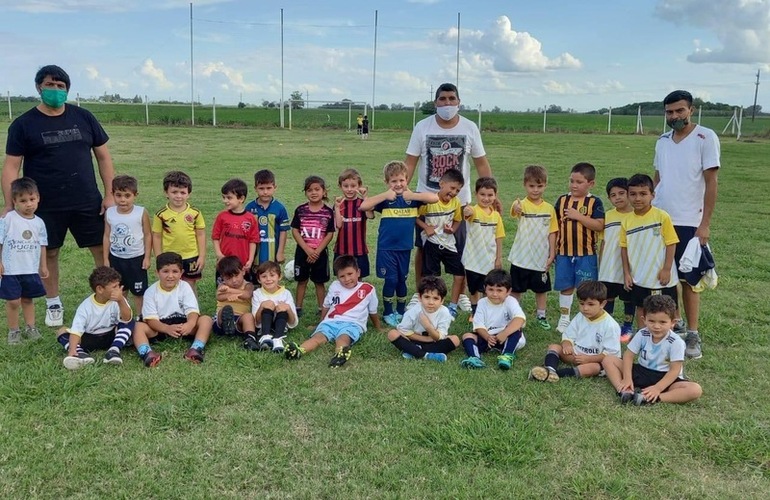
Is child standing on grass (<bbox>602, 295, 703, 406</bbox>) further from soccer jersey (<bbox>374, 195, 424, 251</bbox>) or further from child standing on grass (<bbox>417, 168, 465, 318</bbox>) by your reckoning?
soccer jersey (<bbox>374, 195, 424, 251</bbox>)

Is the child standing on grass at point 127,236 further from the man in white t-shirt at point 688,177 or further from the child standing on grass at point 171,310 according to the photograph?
the man in white t-shirt at point 688,177

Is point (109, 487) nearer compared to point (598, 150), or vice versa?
point (109, 487)

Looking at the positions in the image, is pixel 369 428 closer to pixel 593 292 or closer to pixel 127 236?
pixel 593 292

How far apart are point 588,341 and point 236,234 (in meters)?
2.98

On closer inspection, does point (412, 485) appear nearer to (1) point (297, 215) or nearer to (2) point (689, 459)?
(2) point (689, 459)

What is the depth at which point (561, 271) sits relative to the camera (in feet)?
17.2

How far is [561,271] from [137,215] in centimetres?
359

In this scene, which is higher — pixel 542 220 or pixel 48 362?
pixel 542 220

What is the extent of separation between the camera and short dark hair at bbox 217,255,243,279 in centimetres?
500

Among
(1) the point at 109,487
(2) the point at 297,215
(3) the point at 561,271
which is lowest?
(1) the point at 109,487

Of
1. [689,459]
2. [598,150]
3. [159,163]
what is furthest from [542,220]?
[598,150]

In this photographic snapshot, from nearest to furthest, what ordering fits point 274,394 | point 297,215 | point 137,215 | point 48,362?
point 274,394 < point 48,362 < point 137,215 < point 297,215

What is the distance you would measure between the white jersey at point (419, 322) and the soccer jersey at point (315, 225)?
113 centimetres

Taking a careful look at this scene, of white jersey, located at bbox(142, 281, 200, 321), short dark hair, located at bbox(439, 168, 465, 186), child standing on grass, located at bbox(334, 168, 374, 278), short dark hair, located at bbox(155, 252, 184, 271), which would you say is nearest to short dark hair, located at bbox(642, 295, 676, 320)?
short dark hair, located at bbox(439, 168, 465, 186)
